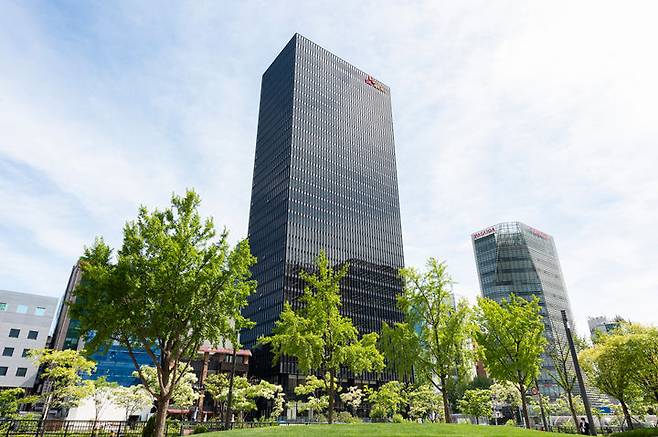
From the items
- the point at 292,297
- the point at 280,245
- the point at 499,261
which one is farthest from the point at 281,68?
the point at 499,261

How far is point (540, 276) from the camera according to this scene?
12525 centimetres

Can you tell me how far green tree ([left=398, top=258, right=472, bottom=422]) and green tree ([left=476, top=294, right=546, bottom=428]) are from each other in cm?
271

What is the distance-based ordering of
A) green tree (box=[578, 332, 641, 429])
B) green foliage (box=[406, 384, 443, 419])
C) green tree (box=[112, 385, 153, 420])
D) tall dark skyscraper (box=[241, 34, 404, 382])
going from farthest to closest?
tall dark skyscraper (box=[241, 34, 404, 382]), green foliage (box=[406, 384, 443, 419]), green tree (box=[112, 385, 153, 420]), green tree (box=[578, 332, 641, 429])

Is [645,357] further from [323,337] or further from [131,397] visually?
[131,397]

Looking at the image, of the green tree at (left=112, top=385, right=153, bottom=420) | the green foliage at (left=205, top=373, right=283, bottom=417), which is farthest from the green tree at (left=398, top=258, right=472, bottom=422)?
the green tree at (left=112, top=385, right=153, bottom=420)

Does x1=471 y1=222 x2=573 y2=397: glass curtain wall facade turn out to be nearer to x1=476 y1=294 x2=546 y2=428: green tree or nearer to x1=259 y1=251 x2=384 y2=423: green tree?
x1=476 y1=294 x2=546 y2=428: green tree

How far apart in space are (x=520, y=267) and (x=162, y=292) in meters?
126

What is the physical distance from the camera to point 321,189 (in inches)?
4151

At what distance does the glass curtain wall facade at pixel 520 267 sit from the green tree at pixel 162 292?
4486 inches

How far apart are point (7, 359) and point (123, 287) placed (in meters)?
70.2

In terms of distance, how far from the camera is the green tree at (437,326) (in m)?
27.8

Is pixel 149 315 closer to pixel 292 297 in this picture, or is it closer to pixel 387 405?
pixel 387 405

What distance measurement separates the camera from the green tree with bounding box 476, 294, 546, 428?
1186 inches

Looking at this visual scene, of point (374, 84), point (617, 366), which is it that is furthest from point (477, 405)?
point (374, 84)
